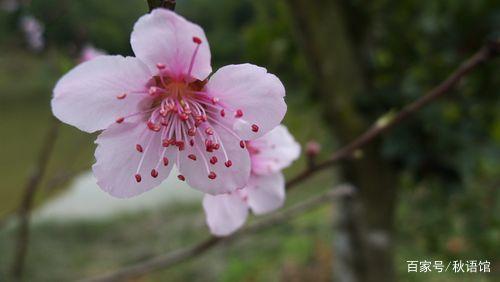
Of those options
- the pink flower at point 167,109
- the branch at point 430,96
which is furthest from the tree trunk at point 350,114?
the pink flower at point 167,109

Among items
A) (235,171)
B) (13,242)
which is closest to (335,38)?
(235,171)

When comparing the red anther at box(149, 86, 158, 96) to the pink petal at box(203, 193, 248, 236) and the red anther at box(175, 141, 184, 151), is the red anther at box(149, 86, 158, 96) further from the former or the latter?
the pink petal at box(203, 193, 248, 236)

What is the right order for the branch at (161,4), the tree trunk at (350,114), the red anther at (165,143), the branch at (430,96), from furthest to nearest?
the tree trunk at (350,114)
the branch at (430,96)
the red anther at (165,143)
the branch at (161,4)

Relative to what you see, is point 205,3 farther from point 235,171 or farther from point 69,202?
point 235,171

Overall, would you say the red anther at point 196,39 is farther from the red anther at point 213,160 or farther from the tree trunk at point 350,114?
the tree trunk at point 350,114

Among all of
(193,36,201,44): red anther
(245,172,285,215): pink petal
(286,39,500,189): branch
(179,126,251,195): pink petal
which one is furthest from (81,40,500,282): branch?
(193,36,201,44): red anther

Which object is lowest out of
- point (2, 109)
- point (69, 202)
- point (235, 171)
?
point (235, 171)

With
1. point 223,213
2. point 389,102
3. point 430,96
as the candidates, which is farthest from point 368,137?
point 389,102
